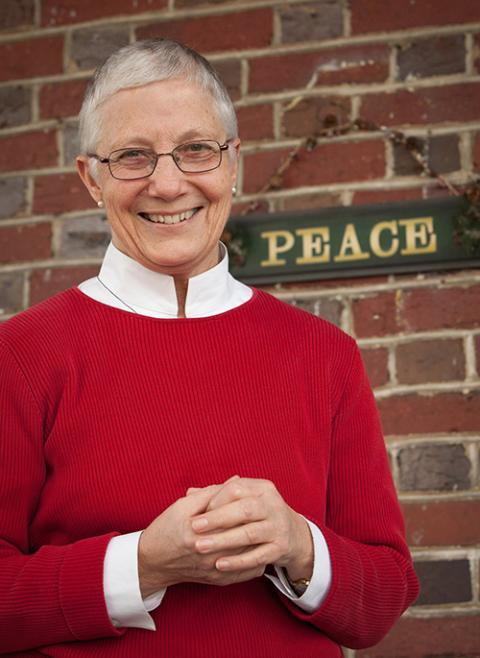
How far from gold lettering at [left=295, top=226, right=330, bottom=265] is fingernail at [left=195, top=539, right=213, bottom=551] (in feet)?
3.61

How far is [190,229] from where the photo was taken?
1.50 meters

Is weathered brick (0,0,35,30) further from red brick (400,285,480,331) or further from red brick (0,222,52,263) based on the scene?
red brick (400,285,480,331)

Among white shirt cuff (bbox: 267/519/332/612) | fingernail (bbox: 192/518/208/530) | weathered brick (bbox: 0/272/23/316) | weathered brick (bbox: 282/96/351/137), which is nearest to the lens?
fingernail (bbox: 192/518/208/530)

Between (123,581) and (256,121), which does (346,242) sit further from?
(123,581)

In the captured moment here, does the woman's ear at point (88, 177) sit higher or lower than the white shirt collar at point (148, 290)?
higher

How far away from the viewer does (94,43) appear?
2445mm

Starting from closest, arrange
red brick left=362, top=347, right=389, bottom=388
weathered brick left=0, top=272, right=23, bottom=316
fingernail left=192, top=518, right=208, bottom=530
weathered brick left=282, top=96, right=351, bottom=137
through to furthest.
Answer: fingernail left=192, top=518, right=208, bottom=530, red brick left=362, top=347, right=389, bottom=388, weathered brick left=282, top=96, right=351, bottom=137, weathered brick left=0, top=272, right=23, bottom=316

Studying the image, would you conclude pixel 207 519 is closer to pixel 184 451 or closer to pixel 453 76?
pixel 184 451

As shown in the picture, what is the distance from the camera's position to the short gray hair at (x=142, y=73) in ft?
4.77

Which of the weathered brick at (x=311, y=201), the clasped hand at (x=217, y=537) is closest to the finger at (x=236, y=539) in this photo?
the clasped hand at (x=217, y=537)

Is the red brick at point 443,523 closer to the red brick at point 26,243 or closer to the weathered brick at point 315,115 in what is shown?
the weathered brick at point 315,115

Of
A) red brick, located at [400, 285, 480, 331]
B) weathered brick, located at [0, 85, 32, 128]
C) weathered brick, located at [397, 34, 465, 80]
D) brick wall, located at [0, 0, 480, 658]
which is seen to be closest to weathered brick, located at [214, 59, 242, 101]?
brick wall, located at [0, 0, 480, 658]

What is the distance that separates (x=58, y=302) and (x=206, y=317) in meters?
0.22

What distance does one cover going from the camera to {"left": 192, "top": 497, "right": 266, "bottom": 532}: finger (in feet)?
3.96
